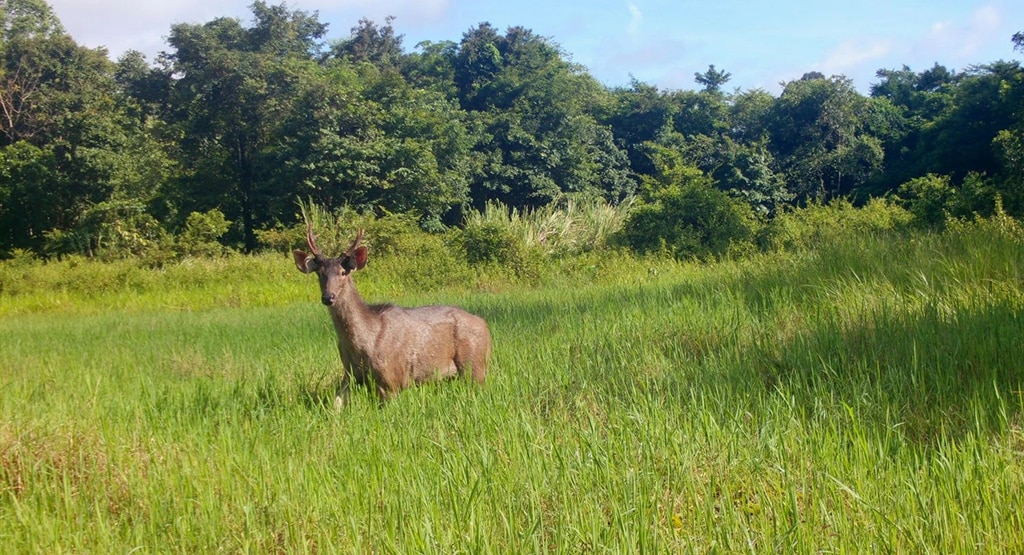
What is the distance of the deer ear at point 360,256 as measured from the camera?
5.65m

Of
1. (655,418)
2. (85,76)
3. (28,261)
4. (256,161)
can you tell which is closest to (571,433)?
(655,418)

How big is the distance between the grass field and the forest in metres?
13.0

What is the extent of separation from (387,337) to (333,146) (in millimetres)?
21912

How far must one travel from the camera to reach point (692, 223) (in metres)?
19.1

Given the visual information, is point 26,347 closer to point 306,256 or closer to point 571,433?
point 306,256

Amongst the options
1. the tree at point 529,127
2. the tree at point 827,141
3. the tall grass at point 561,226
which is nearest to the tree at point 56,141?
the tall grass at point 561,226

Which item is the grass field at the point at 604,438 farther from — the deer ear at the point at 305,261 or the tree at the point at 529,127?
the tree at the point at 529,127

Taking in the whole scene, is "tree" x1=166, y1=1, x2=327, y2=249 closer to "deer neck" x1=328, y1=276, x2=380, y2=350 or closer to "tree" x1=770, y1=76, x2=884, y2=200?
"tree" x1=770, y1=76, x2=884, y2=200

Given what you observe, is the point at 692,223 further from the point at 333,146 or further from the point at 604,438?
the point at 604,438

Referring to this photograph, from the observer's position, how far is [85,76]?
2814 cm

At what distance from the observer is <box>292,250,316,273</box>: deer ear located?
18.6 feet

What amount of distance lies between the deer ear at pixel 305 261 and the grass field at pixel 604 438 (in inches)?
34.7

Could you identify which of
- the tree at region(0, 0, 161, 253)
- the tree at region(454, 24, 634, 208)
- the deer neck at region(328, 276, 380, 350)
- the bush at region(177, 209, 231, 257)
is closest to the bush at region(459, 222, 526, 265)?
the bush at region(177, 209, 231, 257)

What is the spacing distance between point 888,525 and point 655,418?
4.50 ft
